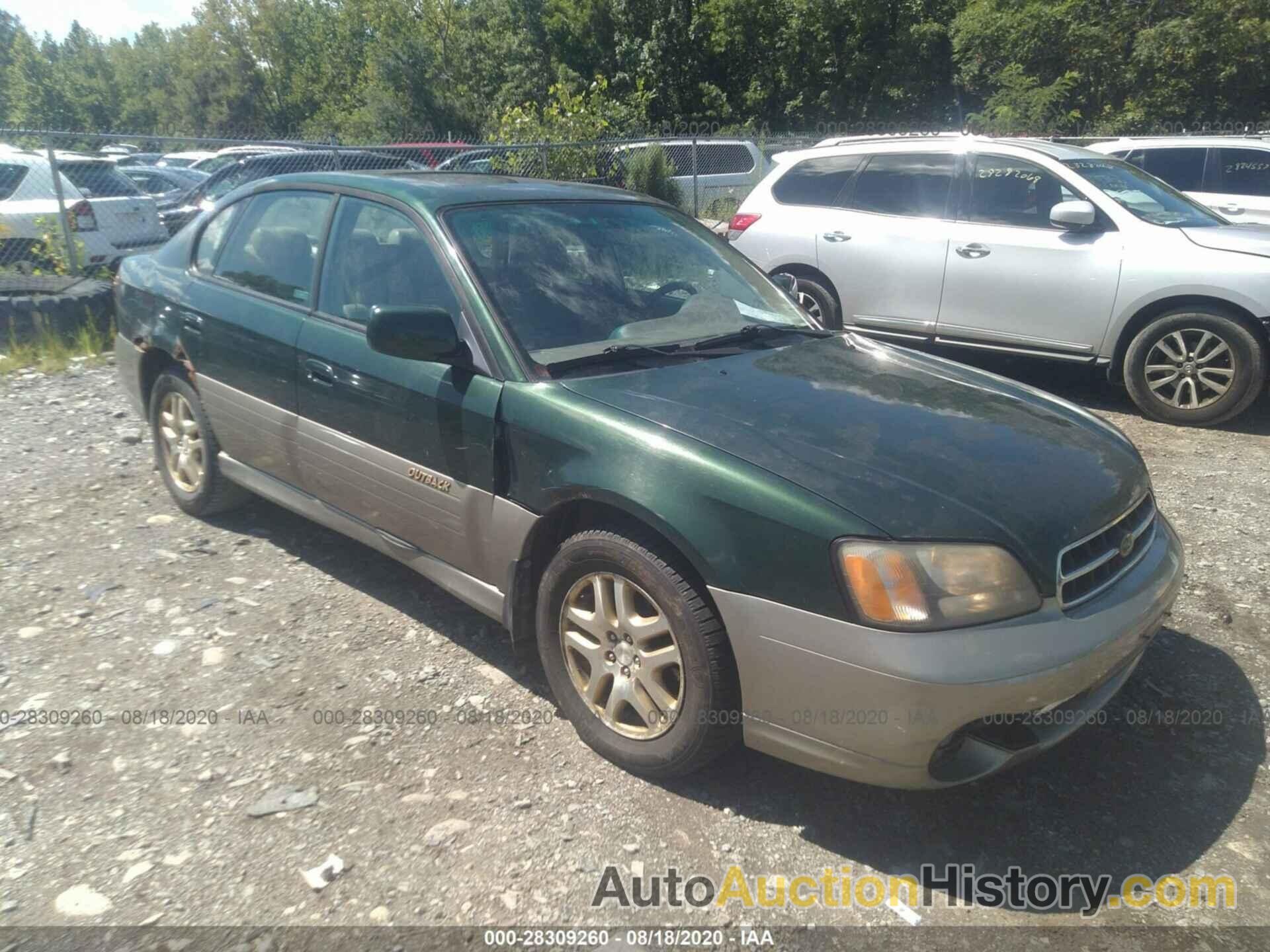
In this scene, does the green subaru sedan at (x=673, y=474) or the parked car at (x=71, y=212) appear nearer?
the green subaru sedan at (x=673, y=474)

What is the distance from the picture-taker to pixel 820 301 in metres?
7.77

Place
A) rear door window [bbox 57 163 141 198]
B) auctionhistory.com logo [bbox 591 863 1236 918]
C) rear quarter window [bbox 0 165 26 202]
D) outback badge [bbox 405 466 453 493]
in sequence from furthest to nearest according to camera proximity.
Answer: rear door window [bbox 57 163 141 198], rear quarter window [bbox 0 165 26 202], outback badge [bbox 405 466 453 493], auctionhistory.com logo [bbox 591 863 1236 918]

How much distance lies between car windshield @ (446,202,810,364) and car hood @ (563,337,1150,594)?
258 mm

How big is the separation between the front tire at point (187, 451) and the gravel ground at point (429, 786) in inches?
19.4

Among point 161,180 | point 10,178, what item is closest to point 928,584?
point 10,178

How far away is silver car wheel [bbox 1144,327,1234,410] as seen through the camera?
6227 millimetres

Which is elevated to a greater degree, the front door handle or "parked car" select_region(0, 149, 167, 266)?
"parked car" select_region(0, 149, 167, 266)

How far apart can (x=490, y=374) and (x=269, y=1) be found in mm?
54973

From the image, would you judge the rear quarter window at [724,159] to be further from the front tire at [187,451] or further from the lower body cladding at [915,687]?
the lower body cladding at [915,687]

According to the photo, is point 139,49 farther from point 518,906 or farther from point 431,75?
point 518,906

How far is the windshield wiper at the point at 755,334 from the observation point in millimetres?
3570

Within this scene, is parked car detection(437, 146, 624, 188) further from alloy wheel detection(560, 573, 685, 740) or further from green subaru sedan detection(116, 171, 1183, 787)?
alloy wheel detection(560, 573, 685, 740)

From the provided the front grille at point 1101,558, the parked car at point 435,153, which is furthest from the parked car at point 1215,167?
the parked car at point 435,153

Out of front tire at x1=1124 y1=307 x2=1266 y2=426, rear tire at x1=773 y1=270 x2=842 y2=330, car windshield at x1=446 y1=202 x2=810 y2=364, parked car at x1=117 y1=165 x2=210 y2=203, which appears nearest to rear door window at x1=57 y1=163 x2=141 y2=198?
parked car at x1=117 y1=165 x2=210 y2=203
